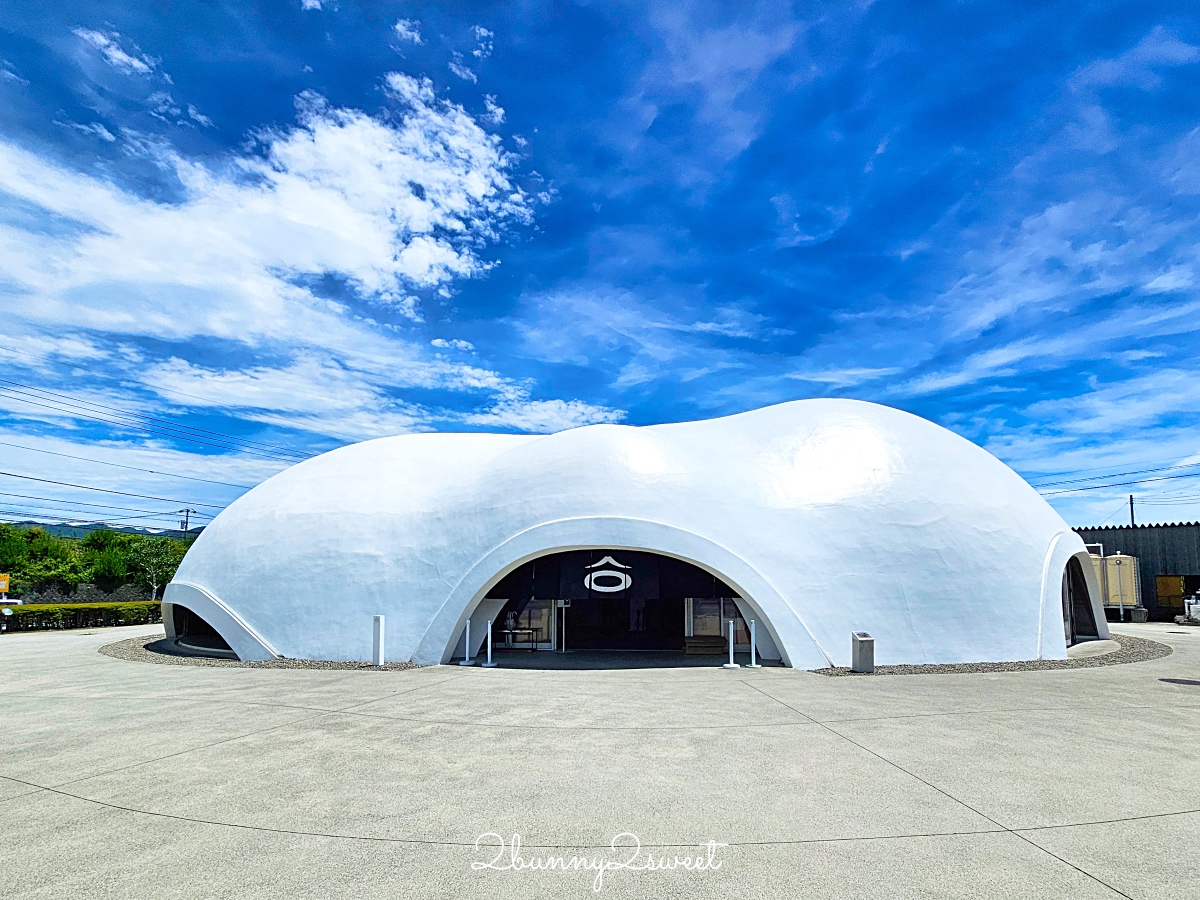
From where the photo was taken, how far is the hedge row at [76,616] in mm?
29036

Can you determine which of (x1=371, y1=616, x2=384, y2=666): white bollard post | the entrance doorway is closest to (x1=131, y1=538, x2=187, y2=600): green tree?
(x1=371, y1=616, x2=384, y2=666): white bollard post

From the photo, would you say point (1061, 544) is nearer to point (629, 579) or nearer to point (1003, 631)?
point (1003, 631)

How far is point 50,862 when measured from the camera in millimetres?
5156

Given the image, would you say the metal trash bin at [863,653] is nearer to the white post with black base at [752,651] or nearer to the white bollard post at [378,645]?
the white post with black base at [752,651]

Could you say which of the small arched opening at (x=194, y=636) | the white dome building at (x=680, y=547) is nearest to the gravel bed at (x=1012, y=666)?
the white dome building at (x=680, y=547)

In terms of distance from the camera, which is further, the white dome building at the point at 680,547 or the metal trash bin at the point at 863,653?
the white dome building at the point at 680,547

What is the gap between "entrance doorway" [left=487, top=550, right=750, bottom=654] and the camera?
679 inches

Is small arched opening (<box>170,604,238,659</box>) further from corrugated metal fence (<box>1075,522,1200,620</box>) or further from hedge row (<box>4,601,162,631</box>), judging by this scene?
corrugated metal fence (<box>1075,522,1200,620</box>)

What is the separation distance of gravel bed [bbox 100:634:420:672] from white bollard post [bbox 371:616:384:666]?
18cm

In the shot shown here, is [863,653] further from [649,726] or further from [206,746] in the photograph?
[206,746]

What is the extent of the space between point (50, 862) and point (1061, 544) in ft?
67.4

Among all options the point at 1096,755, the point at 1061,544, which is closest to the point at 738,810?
the point at 1096,755

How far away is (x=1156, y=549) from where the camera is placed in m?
36.6

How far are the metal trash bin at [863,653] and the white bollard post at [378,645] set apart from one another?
1024 centimetres
